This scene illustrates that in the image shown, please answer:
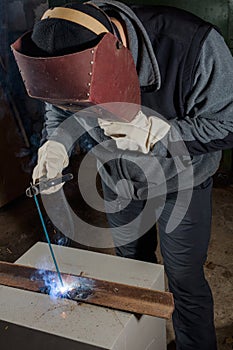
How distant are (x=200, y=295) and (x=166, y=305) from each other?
0.42 m

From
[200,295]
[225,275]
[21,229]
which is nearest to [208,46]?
[200,295]

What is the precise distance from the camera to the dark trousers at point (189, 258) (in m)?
1.53

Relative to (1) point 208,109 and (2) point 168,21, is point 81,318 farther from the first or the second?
(2) point 168,21

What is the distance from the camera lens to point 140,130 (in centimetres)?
130

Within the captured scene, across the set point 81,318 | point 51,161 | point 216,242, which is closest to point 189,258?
point 81,318

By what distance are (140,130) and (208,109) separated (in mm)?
227

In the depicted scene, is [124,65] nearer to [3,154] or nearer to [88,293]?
[88,293]

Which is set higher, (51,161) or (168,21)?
(168,21)

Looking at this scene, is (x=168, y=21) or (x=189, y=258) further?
(x=189, y=258)

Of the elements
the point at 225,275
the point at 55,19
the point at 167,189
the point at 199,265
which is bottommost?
the point at 225,275

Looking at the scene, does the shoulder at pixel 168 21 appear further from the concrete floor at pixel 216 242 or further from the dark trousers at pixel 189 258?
the concrete floor at pixel 216 242

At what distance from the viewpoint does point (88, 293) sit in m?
1.28

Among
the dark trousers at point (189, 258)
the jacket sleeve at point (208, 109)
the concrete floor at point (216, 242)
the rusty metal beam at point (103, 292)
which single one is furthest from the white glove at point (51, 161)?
the concrete floor at point (216, 242)

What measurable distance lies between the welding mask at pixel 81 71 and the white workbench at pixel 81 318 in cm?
57
